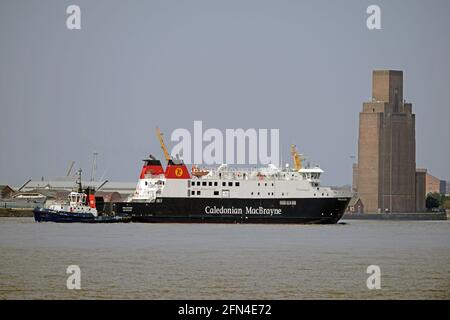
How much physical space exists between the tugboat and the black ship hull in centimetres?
490

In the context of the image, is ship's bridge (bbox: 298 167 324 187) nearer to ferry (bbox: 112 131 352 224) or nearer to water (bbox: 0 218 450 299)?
ferry (bbox: 112 131 352 224)

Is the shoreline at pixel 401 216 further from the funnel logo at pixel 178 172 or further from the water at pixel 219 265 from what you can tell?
the water at pixel 219 265

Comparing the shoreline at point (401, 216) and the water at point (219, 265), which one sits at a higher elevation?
the water at point (219, 265)

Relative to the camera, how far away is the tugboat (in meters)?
101

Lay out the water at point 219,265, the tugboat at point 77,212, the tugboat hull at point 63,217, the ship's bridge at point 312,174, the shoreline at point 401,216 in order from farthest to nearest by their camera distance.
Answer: the shoreline at point 401,216
the tugboat at point 77,212
the tugboat hull at point 63,217
the ship's bridge at point 312,174
the water at point 219,265

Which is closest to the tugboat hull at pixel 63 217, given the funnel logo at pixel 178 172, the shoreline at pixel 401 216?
the funnel logo at pixel 178 172

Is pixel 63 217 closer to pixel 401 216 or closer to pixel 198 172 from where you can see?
pixel 198 172

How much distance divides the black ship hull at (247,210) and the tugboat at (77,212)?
16.1 ft

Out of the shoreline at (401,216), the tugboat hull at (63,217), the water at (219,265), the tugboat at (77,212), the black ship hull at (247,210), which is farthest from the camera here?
the shoreline at (401,216)

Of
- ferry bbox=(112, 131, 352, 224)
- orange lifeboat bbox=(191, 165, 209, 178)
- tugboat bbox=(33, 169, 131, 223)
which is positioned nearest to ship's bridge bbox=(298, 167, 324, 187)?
ferry bbox=(112, 131, 352, 224)

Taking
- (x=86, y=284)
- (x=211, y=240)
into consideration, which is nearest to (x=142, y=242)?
(x=211, y=240)

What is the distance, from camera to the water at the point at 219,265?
42875 mm
